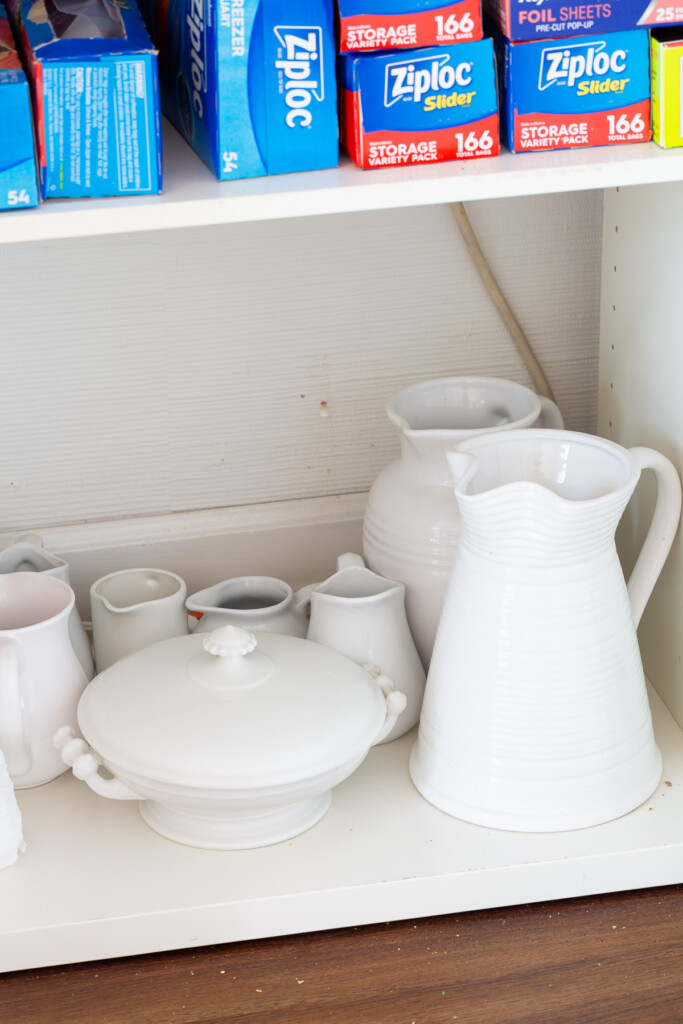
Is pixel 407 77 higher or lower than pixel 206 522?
higher

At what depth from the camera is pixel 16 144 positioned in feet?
2.21

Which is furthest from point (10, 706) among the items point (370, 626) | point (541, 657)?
point (541, 657)

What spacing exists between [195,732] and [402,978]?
0.69 feet

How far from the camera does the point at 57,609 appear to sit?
91cm

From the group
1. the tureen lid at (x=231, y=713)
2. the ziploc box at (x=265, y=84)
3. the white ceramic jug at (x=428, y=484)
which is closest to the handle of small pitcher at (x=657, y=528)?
the white ceramic jug at (x=428, y=484)

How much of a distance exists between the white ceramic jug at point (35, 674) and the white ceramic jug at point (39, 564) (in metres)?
0.03

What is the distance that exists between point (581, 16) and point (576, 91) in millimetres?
44

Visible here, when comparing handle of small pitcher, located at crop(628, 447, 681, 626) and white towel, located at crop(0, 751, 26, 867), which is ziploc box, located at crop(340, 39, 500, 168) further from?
white towel, located at crop(0, 751, 26, 867)

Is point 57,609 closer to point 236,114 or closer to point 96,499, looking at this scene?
point 96,499

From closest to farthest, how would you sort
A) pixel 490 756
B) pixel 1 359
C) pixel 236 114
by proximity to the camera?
pixel 236 114, pixel 490 756, pixel 1 359

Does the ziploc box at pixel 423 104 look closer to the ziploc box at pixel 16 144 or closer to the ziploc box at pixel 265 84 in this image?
the ziploc box at pixel 265 84

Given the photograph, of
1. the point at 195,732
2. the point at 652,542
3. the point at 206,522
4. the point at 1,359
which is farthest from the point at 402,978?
the point at 1,359

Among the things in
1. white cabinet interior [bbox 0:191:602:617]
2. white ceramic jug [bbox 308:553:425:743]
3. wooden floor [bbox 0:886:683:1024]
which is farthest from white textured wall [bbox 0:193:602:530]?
wooden floor [bbox 0:886:683:1024]

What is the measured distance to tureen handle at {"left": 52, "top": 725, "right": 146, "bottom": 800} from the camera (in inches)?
31.6
